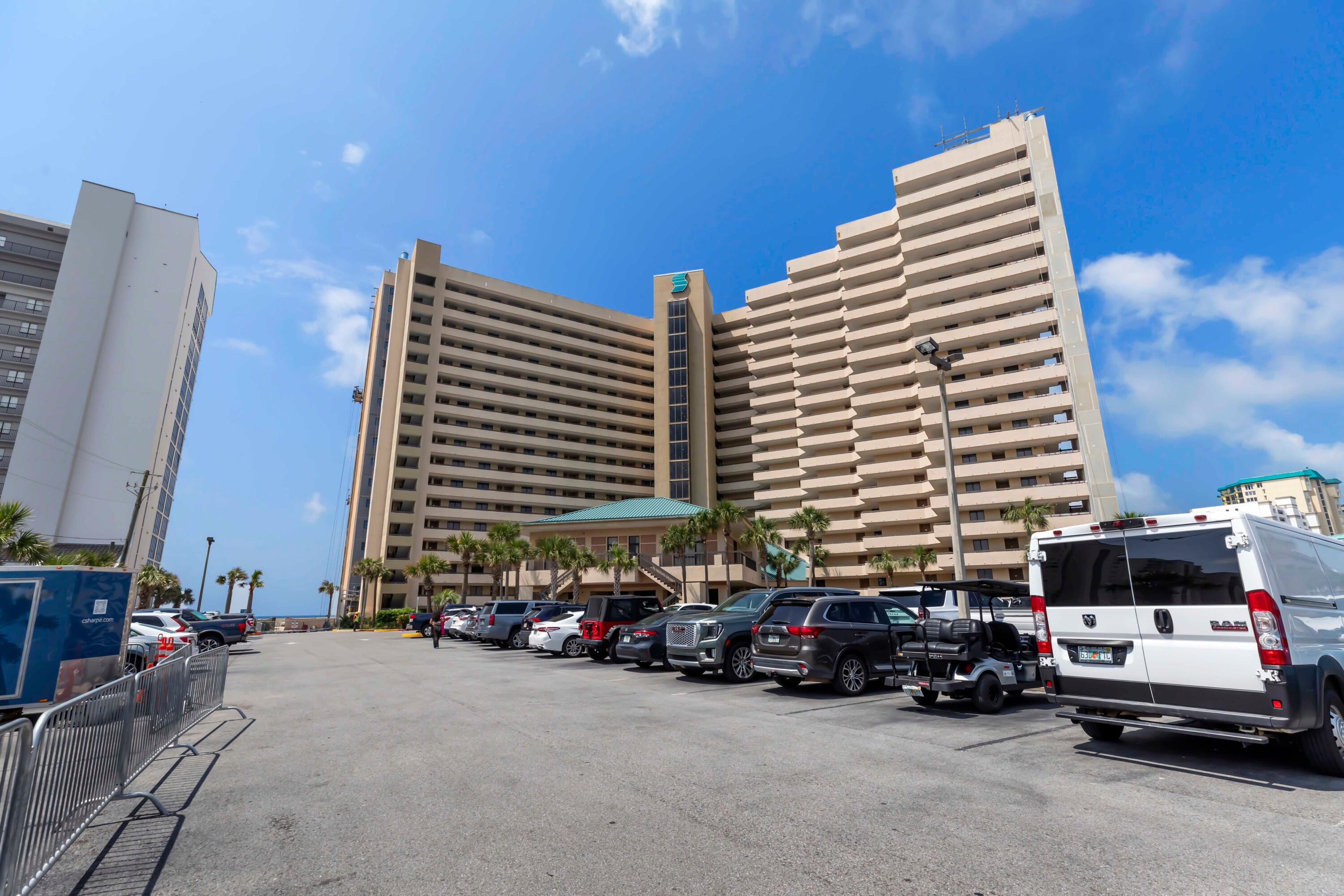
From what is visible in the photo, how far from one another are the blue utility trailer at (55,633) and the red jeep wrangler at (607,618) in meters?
10.8

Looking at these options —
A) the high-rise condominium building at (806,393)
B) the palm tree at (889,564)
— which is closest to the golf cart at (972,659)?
the high-rise condominium building at (806,393)

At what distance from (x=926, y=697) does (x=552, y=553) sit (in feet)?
132

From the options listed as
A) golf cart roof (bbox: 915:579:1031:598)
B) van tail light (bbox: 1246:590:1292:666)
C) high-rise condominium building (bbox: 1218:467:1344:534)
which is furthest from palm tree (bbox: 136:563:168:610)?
high-rise condominium building (bbox: 1218:467:1344:534)

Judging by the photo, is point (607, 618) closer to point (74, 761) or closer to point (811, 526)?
point (74, 761)

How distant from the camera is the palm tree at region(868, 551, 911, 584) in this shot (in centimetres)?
5675

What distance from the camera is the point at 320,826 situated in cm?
481

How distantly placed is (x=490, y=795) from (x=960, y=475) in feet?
186

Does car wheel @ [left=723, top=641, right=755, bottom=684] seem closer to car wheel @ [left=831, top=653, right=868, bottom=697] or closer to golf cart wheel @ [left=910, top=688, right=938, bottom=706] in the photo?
car wheel @ [left=831, top=653, right=868, bottom=697]

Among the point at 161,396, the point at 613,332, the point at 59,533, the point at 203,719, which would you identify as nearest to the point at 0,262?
the point at 161,396

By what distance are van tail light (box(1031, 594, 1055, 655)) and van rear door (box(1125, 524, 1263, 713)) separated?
40.8 inches

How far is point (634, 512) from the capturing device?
49.6m

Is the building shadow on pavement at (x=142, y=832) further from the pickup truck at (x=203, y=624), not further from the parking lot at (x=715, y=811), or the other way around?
the pickup truck at (x=203, y=624)

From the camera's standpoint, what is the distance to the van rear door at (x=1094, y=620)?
21.8 ft

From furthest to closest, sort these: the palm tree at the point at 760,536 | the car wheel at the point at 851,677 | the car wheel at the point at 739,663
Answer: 1. the palm tree at the point at 760,536
2. the car wheel at the point at 739,663
3. the car wheel at the point at 851,677
